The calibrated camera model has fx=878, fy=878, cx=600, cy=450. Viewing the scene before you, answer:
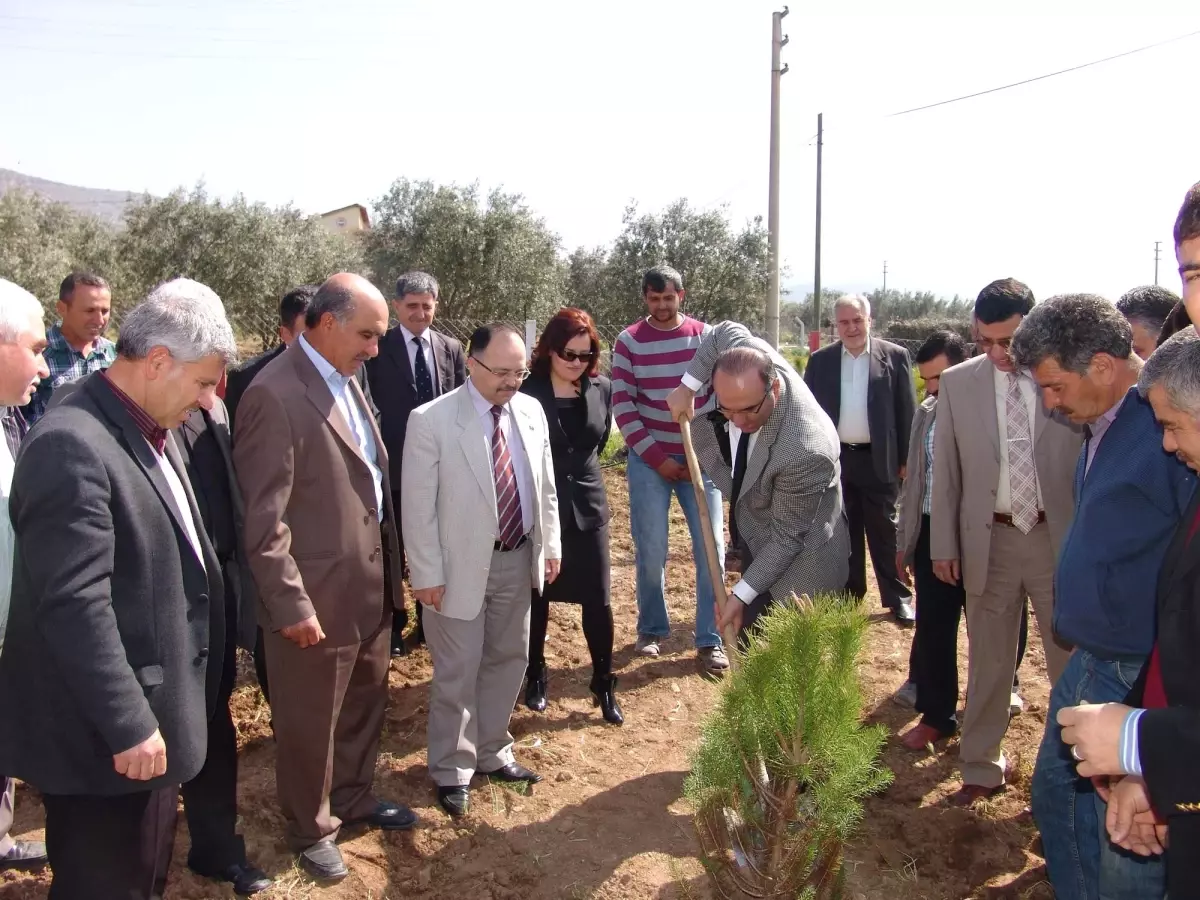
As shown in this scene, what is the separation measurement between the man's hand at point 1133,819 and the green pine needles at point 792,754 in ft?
2.41

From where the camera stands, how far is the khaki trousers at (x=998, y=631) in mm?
3447

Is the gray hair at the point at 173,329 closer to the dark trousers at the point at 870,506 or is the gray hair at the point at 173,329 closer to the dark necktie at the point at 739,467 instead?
the dark necktie at the point at 739,467

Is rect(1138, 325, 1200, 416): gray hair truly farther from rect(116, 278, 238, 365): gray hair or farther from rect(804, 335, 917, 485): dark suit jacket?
rect(804, 335, 917, 485): dark suit jacket

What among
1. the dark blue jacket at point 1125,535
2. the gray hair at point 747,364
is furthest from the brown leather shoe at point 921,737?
the gray hair at point 747,364

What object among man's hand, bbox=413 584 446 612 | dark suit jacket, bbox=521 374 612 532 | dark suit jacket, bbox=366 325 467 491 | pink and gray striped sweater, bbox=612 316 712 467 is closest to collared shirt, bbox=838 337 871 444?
pink and gray striped sweater, bbox=612 316 712 467

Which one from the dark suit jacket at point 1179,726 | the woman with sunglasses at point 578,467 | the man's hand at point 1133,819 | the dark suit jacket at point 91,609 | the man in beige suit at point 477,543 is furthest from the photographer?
the woman with sunglasses at point 578,467

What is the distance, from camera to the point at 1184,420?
174 cm

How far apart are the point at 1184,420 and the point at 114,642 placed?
7.58ft

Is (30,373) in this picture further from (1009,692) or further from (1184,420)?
(1009,692)

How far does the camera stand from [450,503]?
339 cm

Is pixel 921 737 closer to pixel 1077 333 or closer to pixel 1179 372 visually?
pixel 1077 333

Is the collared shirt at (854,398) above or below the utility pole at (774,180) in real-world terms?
below

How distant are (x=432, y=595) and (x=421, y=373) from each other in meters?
1.96

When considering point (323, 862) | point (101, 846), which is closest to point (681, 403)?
point (323, 862)
